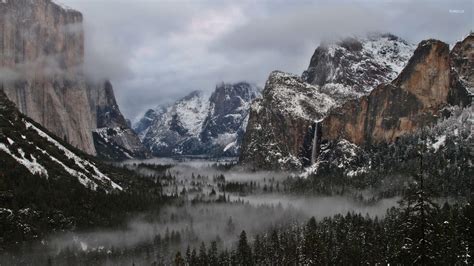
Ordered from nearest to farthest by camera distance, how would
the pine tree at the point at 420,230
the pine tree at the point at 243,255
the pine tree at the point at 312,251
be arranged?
the pine tree at the point at 420,230 → the pine tree at the point at 312,251 → the pine tree at the point at 243,255

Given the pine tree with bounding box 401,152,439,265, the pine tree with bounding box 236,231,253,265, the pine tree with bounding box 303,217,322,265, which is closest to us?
the pine tree with bounding box 401,152,439,265

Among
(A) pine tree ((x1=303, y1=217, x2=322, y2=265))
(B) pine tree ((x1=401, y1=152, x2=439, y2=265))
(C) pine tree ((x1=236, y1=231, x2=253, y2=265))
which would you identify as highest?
(B) pine tree ((x1=401, y1=152, x2=439, y2=265))

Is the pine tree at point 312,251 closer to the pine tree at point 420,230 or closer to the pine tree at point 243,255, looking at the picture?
the pine tree at point 243,255

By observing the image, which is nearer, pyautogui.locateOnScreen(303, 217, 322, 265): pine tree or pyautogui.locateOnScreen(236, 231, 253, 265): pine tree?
pyautogui.locateOnScreen(303, 217, 322, 265): pine tree

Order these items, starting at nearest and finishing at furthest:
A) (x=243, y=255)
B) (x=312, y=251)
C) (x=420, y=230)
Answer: (x=420, y=230) → (x=312, y=251) → (x=243, y=255)

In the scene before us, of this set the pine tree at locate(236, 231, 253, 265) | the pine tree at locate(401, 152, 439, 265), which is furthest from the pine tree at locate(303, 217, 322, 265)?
the pine tree at locate(401, 152, 439, 265)

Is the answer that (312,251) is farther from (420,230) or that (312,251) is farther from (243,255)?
(420,230)


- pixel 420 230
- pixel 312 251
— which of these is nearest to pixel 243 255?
pixel 312 251

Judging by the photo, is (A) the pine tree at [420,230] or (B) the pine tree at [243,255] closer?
(A) the pine tree at [420,230]

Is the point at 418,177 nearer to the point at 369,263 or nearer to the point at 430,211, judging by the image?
the point at 430,211

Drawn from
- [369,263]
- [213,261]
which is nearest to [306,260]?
[369,263]

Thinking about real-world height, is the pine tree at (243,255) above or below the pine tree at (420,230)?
below

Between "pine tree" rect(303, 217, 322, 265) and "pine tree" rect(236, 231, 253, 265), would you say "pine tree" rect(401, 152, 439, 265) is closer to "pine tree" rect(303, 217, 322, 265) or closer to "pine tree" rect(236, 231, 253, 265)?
"pine tree" rect(303, 217, 322, 265)

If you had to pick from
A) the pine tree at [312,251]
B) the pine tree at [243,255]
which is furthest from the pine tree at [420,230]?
the pine tree at [243,255]
